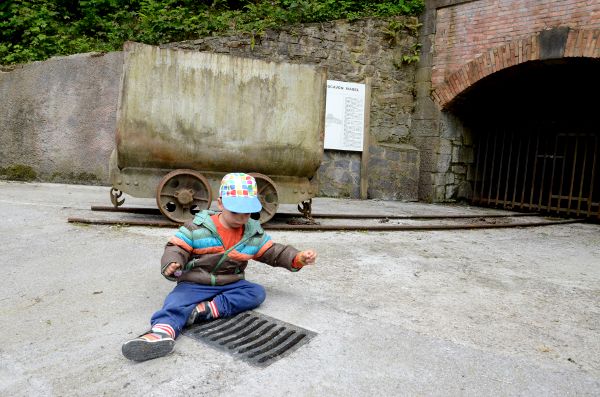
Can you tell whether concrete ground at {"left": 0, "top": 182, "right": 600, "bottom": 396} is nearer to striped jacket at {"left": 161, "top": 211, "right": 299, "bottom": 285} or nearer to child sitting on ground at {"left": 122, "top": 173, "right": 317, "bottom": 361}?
child sitting on ground at {"left": 122, "top": 173, "right": 317, "bottom": 361}

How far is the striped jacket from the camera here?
2.82 meters

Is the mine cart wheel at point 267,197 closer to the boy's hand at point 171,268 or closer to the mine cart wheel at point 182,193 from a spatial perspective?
the mine cart wheel at point 182,193

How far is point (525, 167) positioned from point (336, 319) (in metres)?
8.87

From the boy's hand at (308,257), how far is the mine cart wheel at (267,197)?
3.06m

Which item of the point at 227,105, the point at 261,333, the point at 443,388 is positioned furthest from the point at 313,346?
the point at 227,105

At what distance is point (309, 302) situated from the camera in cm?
328

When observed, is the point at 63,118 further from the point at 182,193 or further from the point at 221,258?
the point at 221,258

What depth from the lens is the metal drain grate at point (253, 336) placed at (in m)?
2.44

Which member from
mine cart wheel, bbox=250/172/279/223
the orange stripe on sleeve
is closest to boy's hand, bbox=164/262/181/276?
the orange stripe on sleeve

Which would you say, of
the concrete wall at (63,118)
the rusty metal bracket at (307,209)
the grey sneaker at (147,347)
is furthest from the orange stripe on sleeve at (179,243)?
the concrete wall at (63,118)

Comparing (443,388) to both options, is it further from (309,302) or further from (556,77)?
(556,77)

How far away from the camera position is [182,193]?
5.69 meters

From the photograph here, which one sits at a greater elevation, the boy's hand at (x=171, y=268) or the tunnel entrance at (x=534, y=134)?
the tunnel entrance at (x=534, y=134)

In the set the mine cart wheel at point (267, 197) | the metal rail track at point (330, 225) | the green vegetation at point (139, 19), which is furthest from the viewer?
the green vegetation at point (139, 19)
